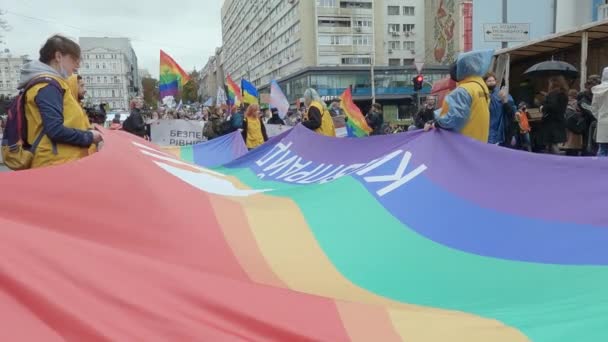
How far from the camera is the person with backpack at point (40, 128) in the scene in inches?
118

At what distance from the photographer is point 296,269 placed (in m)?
2.41

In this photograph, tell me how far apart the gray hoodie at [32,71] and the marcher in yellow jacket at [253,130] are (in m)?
5.64

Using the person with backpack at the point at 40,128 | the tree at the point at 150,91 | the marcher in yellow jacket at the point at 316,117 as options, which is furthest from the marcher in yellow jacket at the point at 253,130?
the tree at the point at 150,91

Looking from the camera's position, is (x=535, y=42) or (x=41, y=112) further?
(x=535, y=42)

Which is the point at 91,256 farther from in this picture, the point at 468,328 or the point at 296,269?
the point at 468,328

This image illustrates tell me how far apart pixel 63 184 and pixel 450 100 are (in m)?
3.26

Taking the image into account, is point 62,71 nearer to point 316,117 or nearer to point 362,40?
point 316,117

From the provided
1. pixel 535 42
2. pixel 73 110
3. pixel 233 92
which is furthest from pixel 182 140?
pixel 73 110

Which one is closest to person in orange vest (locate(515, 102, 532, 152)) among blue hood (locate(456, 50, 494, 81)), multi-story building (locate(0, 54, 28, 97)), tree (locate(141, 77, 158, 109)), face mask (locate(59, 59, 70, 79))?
blue hood (locate(456, 50, 494, 81))

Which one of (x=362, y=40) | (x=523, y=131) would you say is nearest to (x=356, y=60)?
(x=362, y=40)

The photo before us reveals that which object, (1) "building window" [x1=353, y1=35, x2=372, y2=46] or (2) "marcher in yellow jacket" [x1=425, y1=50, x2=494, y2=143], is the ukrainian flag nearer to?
(2) "marcher in yellow jacket" [x1=425, y1=50, x2=494, y2=143]

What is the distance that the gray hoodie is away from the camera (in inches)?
121

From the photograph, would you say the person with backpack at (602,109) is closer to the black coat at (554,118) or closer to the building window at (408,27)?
the black coat at (554,118)

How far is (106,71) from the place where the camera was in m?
131
